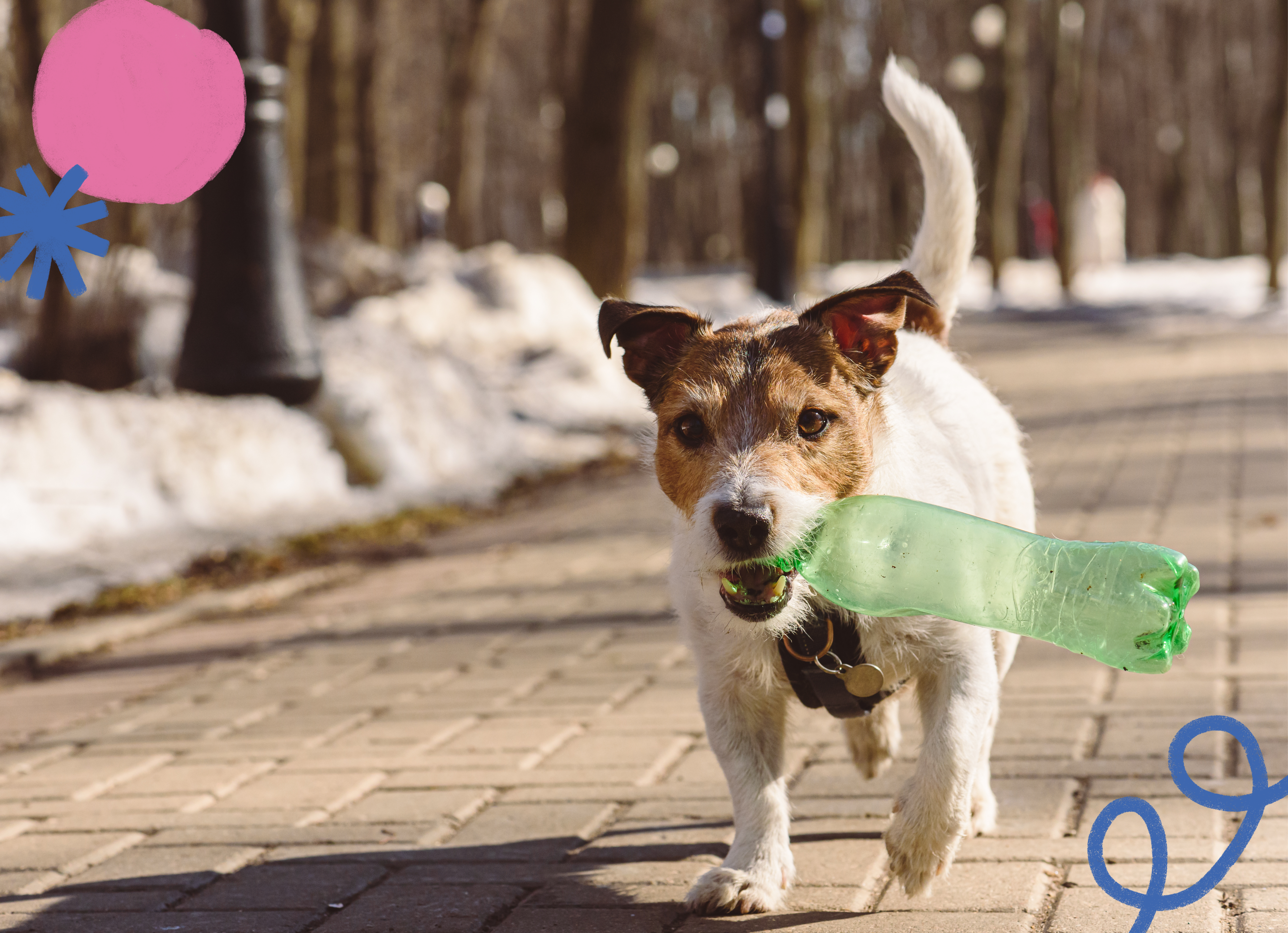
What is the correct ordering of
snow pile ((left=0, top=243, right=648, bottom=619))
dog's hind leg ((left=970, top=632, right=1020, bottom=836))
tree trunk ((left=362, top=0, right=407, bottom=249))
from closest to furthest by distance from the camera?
dog's hind leg ((left=970, top=632, right=1020, bottom=836)), snow pile ((left=0, top=243, right=648, bottom=619)), tree trunk ((left=362, top=0, right=407, bottom=249))

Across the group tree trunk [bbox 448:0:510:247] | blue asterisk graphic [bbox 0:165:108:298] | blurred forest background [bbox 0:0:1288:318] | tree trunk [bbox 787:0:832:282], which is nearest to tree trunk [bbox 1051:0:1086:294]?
blurred forest background [bbox 0:0:1288:318]

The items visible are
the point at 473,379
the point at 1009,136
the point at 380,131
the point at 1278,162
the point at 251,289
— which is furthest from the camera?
the point at 1009,136

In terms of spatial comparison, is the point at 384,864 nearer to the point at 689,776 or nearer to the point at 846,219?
the point at 689,776

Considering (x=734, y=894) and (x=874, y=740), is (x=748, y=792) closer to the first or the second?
(x=734, y=894)

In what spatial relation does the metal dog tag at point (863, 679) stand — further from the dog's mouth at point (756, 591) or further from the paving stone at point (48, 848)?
the paving stone at point (48, 848)

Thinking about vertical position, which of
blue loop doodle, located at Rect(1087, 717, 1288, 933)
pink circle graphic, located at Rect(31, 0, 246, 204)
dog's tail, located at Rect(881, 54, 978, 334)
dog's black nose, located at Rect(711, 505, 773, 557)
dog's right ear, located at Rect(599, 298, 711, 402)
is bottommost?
blue loop doodle, located at Rect(1087, 717, 1288, 933)

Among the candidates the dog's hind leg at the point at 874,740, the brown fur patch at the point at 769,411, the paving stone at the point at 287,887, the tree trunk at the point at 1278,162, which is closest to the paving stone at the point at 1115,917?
the dog's hind leg at the point at 874,740

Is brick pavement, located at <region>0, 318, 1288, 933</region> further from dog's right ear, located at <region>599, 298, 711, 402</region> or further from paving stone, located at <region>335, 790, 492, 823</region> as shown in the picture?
dog's right ear, located at <region>599, 298, 711, 402</region>

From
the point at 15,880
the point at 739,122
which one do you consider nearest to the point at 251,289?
the point at 15,880

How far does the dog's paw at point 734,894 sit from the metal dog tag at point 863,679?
0.45m

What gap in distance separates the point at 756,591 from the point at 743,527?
23 cm

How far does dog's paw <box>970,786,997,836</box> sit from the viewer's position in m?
3.94

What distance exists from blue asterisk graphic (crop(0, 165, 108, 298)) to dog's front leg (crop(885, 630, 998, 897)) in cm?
203

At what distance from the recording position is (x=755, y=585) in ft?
10.6
